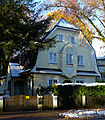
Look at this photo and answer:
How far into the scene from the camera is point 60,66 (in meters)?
26.8

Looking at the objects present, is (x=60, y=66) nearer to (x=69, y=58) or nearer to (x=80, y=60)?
(x=69, y=58)

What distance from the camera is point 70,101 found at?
19812 millimetres

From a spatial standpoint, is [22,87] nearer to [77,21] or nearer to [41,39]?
[41,39]

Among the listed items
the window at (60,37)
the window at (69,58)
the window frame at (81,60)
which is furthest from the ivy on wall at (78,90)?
the window at (60,37)

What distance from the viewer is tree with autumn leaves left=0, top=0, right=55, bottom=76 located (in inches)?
740

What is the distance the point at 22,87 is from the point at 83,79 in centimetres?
850

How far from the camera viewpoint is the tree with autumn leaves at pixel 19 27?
740 inches

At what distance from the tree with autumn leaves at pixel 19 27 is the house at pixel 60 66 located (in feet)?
11.6

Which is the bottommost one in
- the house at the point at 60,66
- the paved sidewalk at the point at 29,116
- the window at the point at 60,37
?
the paved sidewalk at the point at 29,116

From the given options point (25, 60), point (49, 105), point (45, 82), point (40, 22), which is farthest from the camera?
point (25, 60)

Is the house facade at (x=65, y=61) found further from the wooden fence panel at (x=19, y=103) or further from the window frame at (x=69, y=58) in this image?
the wooden fence panel at (x=19, y=103)

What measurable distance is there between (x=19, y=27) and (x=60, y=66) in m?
8.90

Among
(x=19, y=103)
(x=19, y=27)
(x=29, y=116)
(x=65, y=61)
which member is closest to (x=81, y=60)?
(x=65, y=61)

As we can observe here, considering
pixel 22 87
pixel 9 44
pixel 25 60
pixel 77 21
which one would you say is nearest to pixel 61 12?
pixel 77 21
